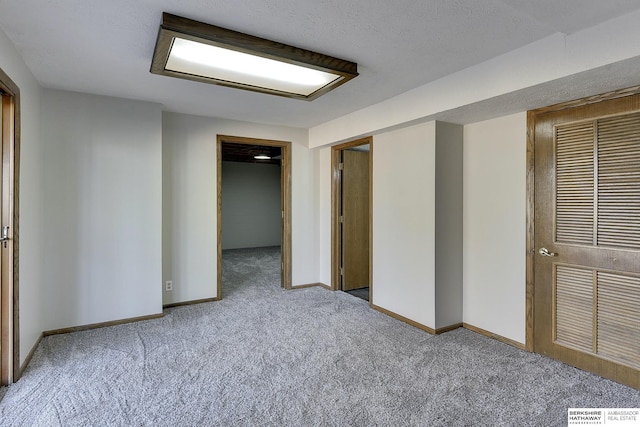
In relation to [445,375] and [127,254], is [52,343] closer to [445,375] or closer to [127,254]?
[127,254]

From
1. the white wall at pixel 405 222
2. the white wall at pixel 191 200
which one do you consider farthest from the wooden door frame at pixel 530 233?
the white wall at pixel 191 200

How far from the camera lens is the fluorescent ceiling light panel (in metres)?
1.99

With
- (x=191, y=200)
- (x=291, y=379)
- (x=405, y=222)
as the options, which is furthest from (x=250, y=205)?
(x=291, y=379)

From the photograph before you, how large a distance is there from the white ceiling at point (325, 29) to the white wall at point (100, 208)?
1.52 feet

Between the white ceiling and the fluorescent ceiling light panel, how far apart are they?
59 mm

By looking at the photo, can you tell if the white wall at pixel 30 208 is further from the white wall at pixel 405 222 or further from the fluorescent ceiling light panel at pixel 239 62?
the white wall at pixel 405 222

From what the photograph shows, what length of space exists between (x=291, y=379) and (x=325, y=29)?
2307mm

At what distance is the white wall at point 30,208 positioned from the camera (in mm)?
2525

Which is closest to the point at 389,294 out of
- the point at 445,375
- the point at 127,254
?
the point at 445,375

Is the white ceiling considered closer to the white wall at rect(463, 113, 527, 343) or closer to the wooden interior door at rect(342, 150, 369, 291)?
the white wall at rect(463, 113, 527, 343)

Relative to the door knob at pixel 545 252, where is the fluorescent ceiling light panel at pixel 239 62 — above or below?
above

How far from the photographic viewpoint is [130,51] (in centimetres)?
236

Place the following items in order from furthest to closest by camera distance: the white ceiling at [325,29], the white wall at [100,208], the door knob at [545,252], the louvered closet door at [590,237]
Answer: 1. the white wall at [100,208]
2. the door knob at [545,252]
3. the louvered closet door at [590,237]
4. the white ceiling at [325,29]

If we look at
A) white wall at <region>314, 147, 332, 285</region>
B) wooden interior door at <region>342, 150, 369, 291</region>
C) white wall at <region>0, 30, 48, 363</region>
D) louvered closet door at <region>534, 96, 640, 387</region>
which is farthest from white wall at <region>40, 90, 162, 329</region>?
louvered closet door at <region>534, 96, 640, 387</region>
